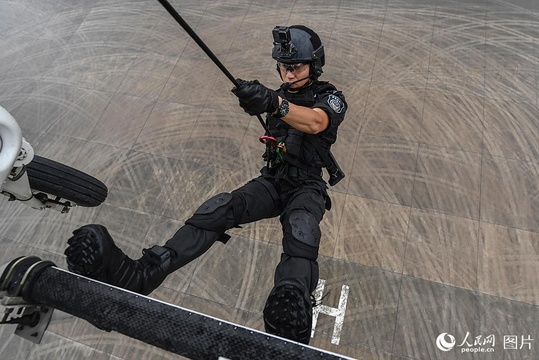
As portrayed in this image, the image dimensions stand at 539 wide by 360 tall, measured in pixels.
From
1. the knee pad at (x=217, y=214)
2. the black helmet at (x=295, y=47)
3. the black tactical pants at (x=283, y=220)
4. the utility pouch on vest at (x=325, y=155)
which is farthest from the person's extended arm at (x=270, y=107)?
the knee pad at (x=217, y=214)

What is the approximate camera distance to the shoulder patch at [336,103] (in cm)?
337

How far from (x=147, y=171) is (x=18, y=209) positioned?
6.20 ft

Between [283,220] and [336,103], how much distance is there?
1018 mm

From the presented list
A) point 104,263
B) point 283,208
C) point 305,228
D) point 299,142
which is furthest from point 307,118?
point 104,263

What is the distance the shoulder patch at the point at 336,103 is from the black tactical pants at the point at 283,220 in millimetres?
695

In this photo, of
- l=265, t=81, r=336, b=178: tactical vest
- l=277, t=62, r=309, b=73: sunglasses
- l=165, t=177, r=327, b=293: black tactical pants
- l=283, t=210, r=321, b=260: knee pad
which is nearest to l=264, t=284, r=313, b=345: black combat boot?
l=165, t=177, r=327, b=293: black tactical pants

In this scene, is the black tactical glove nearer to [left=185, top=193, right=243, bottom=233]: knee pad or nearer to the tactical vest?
the tactical vest

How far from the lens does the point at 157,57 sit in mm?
7477

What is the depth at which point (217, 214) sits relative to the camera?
3.36 m

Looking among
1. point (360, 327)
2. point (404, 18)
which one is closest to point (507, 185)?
point (360, 327)

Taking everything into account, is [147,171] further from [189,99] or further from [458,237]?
[458,237]

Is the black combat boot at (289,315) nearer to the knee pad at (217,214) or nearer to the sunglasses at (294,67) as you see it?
the knee pad at (217,214)

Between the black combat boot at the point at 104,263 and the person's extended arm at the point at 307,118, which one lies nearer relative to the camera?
the black combat boot at the point at 104,263

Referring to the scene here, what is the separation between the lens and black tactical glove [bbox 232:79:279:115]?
2.77m
